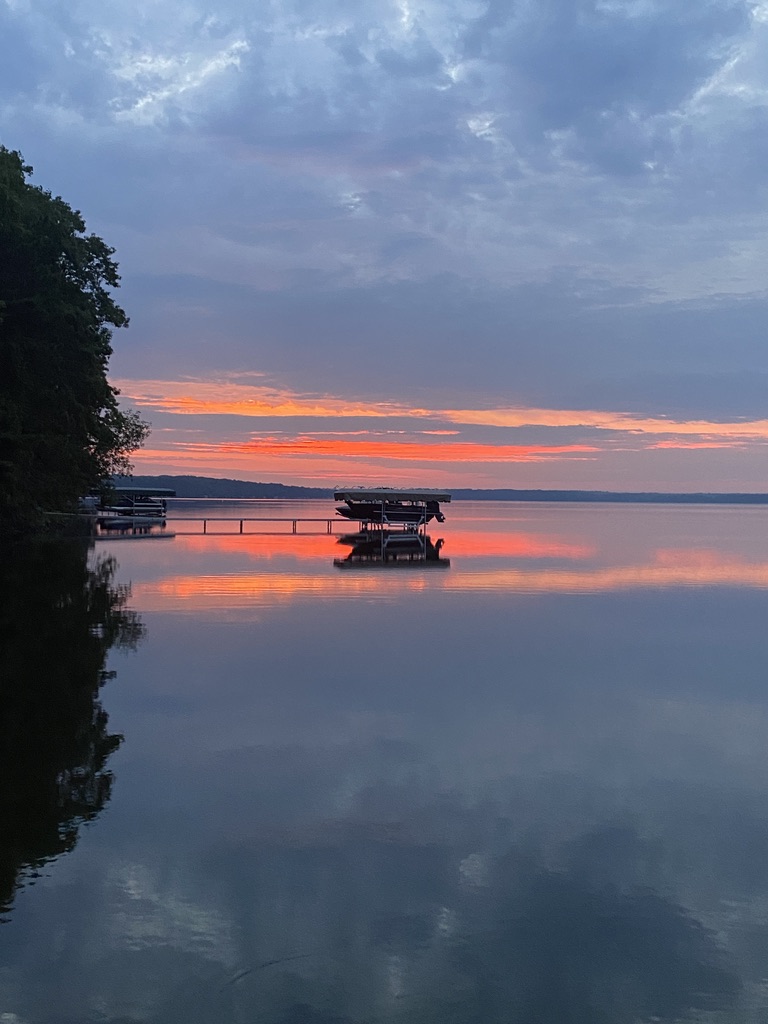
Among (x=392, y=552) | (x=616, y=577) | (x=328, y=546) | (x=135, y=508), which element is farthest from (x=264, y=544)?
(x=135, y=508)

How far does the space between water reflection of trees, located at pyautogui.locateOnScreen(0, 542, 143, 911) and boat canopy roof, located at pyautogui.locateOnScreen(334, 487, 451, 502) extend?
27.9 metres

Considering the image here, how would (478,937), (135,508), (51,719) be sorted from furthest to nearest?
(135,508) < (51,719) < (478,937)

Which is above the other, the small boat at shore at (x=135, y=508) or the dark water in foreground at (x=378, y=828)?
the small boat at shore at (x=135, y=508)

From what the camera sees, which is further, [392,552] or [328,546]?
[328,546]

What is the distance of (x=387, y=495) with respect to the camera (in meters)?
52.5

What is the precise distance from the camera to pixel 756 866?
750 centimetres

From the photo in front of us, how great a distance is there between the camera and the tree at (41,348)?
3119cm

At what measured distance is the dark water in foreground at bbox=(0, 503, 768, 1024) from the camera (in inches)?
221

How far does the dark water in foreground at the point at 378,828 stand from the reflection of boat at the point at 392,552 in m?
20.9

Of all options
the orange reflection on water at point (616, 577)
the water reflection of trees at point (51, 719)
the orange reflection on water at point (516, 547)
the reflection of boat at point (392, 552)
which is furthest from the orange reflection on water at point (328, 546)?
the water reflection of trees at point (51, 719)

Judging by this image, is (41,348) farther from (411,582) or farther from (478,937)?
(478,937)

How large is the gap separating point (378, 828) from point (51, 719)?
5.21 metres

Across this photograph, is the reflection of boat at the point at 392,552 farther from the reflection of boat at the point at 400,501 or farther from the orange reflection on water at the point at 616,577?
the orange reflection on water at the point at 616,577

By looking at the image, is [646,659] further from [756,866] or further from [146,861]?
[146,861]
